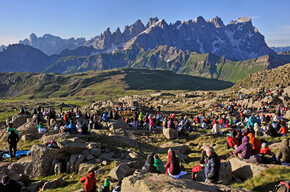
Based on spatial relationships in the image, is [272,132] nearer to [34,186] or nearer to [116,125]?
[116,125]

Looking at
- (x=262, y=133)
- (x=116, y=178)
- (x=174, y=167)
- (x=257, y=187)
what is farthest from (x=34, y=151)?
(x=262, y=133)

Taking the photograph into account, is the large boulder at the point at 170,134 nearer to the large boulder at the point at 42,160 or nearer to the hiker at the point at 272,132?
the hiker at the point at 272,132

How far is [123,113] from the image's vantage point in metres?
58.3

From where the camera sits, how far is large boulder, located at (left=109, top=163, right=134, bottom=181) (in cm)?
1447

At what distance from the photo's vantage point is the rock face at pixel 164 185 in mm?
7762

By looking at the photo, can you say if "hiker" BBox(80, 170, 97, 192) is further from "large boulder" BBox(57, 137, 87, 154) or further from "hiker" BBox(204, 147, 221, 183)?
"hiker" BBox(204, 147, 221, 183)

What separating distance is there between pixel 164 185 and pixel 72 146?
12.8 meters

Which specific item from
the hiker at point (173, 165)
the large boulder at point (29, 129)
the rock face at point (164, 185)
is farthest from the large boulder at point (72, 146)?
the large boulder at point (29, 129)

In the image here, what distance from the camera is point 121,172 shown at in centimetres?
1473

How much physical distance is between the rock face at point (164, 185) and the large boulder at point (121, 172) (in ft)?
16.9

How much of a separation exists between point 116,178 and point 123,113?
4416 cm

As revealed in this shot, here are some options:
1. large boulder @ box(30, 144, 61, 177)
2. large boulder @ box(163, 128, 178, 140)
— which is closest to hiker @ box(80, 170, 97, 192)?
large boulder @ box(30, 144, 61, 177)

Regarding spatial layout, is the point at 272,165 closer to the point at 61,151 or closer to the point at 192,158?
the point at 192,158

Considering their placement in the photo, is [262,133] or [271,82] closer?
[262,133]
